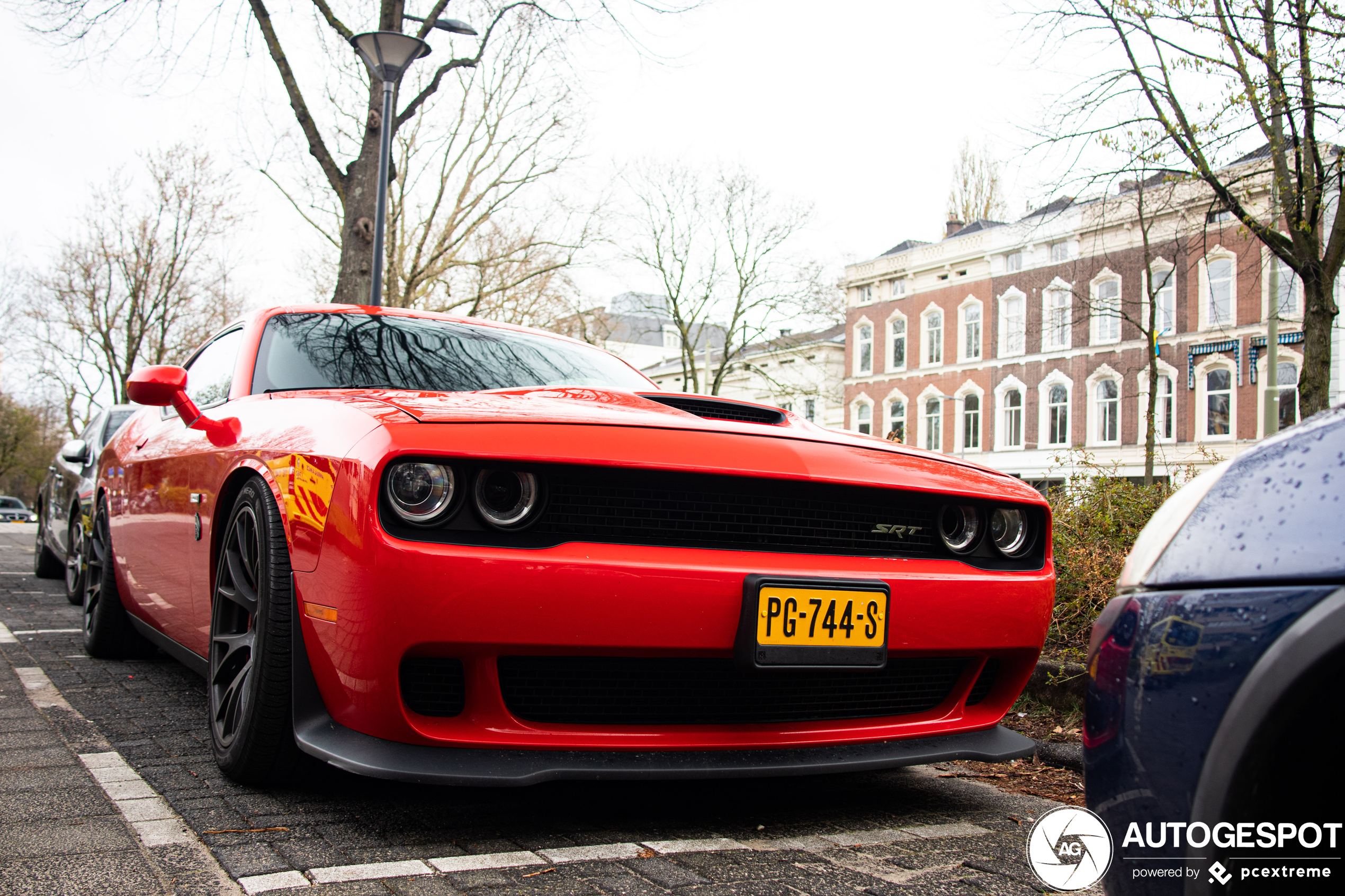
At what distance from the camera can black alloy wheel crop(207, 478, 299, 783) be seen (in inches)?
91.0

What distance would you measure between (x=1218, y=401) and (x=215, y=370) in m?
31.0

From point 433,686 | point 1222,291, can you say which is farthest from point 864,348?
point 433,686

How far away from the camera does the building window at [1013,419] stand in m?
35.5

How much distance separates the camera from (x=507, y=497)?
2.14 metres

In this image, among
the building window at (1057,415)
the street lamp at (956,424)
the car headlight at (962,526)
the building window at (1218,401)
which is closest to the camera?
the car headlight at (962,526)

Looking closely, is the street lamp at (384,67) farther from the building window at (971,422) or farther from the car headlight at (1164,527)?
the building window at (971,422)

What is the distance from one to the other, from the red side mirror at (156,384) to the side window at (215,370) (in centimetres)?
30

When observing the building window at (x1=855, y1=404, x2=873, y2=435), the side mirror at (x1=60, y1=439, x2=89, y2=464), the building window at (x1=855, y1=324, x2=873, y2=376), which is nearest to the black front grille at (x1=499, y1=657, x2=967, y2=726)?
the side mirror at (x1=60, y1=439, x2=89, y2=464)

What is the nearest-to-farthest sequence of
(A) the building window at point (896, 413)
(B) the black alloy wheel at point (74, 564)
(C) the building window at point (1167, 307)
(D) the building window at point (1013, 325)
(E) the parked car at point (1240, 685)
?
(E) the parked car at point (1240, 685)
(B) the black alloy wheel at point (74, 564)
(C) the building window at point (1167, 307)
(D) the building window at point (1013, 325)
(A) the building window at point (896, 413)

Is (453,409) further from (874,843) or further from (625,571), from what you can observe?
(874,843)

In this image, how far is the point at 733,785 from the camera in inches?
109

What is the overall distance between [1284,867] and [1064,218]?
32.1 m

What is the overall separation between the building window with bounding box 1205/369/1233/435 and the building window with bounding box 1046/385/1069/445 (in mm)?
4605

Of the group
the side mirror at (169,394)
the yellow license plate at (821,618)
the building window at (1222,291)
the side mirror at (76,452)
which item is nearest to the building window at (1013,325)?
the building window at (1222,291)
